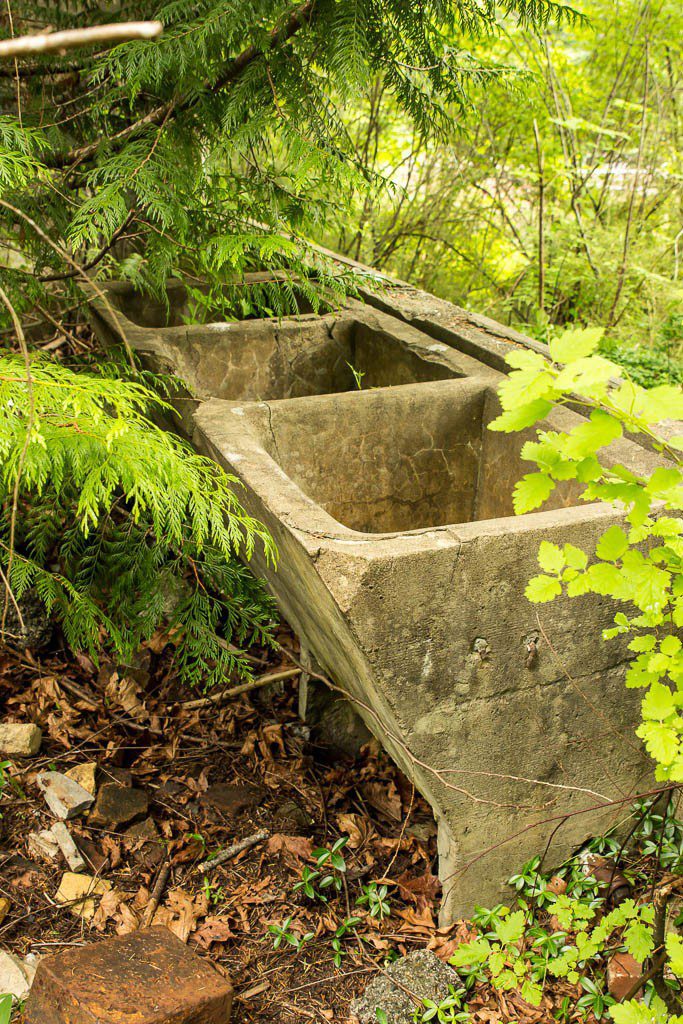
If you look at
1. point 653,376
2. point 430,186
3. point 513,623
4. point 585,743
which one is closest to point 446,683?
point 513,623

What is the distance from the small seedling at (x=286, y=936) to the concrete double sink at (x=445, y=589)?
0.49 metres

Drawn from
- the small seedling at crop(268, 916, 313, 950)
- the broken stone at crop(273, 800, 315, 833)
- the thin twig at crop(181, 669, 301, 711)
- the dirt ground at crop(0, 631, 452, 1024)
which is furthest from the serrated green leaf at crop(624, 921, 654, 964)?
the thin twig at crop(181, 669, 301, 711)

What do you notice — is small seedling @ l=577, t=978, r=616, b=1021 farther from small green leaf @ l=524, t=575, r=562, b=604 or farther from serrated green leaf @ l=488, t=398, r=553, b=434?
serrated green leaf @ l=488, t=398, r=553, b=434

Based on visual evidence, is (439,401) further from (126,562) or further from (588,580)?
(588,580)

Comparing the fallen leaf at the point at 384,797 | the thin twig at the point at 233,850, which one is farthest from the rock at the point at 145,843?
the fallen leaf at the point at 384,797

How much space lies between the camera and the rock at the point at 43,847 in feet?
10.2

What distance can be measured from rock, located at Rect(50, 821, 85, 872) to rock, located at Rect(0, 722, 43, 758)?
33 centimetres

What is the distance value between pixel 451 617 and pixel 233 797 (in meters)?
1.52

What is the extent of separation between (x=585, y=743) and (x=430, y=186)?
6196 millimetres

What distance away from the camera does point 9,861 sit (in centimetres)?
305

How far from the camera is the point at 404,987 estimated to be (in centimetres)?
271

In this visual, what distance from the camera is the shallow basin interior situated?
3.27m

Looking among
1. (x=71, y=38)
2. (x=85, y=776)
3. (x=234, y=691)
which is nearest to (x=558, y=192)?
(x=234, y=691)

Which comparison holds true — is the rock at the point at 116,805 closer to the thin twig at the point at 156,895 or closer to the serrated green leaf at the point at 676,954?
the thin twig at the point at 156,895
